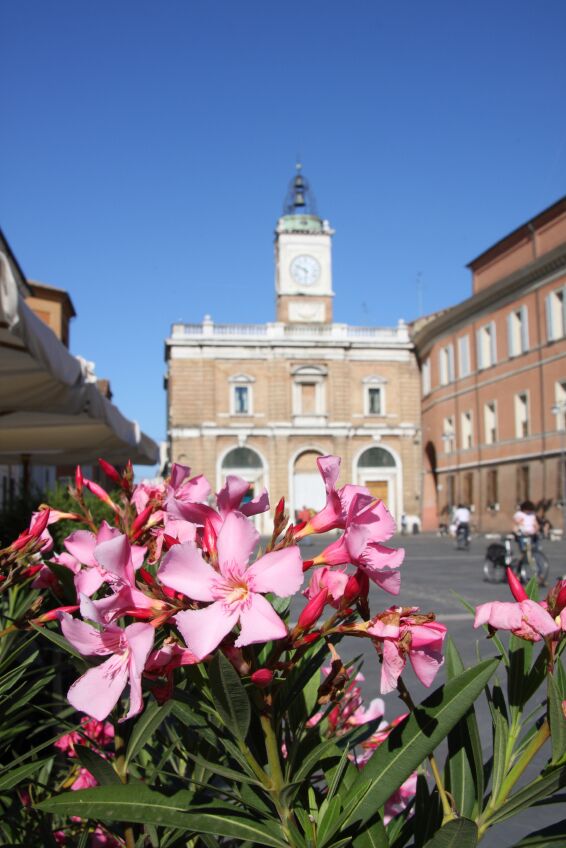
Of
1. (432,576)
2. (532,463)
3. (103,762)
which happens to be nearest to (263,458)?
(532,463)

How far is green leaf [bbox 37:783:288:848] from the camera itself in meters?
0.93

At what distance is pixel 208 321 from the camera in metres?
45.7

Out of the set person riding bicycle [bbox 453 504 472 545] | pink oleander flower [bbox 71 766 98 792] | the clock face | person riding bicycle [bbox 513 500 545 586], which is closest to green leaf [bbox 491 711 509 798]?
pink oleander flower [bbox 71 766 98 792]

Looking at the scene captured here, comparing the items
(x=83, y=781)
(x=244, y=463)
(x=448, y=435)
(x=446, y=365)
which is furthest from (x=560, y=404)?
(x=83, y=781)

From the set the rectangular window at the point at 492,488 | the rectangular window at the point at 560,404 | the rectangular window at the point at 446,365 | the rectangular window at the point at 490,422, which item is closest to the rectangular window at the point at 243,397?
the rectangular window at the point at 446,365

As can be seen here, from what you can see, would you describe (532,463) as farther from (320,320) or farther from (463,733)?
(463,733)

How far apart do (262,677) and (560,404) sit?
28.7 metres

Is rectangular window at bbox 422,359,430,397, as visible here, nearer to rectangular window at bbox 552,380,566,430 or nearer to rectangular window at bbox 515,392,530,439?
rectangular window at bbox 515,392,530,439

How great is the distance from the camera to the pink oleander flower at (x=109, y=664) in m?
0.91

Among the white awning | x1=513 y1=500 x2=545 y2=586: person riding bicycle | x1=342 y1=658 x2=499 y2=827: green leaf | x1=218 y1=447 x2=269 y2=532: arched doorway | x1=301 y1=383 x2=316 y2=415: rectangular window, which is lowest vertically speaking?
x1=513 y1=500 x2=545 y2=586: person riding bicycle

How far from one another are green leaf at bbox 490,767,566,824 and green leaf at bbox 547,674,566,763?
0.07 ft

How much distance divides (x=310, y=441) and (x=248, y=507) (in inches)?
1750

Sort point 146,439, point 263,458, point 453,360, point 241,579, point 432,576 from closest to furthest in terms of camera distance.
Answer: point 241,579, point 146,439, point 432,576, point 453,360, point 263,458

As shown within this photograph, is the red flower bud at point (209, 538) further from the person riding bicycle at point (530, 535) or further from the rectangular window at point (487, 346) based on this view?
the rectangular window at point (487, 346)
